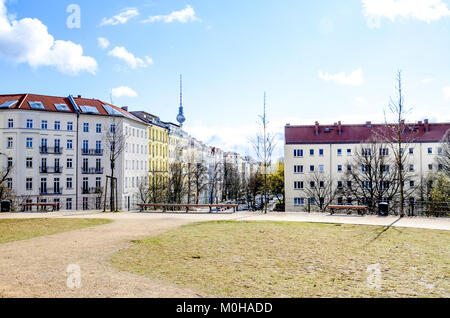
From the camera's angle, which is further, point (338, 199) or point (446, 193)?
point (338, 199)

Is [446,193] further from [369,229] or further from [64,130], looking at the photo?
[64,130]

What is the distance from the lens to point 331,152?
61.8 m

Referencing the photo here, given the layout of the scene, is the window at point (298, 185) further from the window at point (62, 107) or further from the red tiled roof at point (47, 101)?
the window at point (62, 107)

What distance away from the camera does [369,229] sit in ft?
51.4

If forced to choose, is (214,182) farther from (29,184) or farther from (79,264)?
(79,264)

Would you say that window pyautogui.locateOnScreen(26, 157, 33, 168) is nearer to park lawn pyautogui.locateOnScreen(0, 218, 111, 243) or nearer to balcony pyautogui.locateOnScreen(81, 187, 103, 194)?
balcony pyautogui.locateOnScreen(81, 187, 103, 194)

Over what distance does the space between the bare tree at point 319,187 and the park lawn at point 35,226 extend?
1720 inches

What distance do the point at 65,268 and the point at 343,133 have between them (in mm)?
60461

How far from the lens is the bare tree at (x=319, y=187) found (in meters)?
57.3

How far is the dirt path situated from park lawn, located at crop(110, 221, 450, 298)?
55 cm

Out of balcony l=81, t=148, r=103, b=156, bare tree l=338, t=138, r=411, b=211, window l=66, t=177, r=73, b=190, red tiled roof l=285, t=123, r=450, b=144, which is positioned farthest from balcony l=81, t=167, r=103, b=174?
bare tree l=338, t=138, r=411, b=211

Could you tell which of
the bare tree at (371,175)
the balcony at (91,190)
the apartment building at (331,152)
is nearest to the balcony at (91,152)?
the balcony at (91,190)

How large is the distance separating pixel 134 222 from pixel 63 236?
16.2ft
